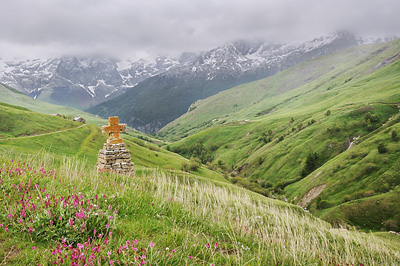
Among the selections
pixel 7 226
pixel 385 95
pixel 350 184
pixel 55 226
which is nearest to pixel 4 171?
pixel 7 226

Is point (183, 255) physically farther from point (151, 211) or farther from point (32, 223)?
point (32, 223)

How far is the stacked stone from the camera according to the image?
19672 millimetres

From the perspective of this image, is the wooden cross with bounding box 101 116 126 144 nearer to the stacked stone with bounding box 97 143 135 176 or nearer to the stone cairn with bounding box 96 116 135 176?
the stone cairn with bounding box 96 116 135 176

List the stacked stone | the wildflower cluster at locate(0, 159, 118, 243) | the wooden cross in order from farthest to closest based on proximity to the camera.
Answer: the wooden cross, the stacked stone, the wildflower cluster at locate(0, 159, 118, 243)

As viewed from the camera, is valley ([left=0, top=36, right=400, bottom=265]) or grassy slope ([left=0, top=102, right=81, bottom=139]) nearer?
valley ([left=0, top=36, right=400, bottom=265])

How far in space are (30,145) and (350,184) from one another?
116m

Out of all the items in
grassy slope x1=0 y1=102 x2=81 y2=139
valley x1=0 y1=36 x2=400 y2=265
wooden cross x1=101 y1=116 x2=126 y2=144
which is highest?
grassy slope x1=0 y1=102 x2=81 y2=139

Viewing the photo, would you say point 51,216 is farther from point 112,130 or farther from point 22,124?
point 22,124

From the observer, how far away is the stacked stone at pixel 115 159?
64.5 ft

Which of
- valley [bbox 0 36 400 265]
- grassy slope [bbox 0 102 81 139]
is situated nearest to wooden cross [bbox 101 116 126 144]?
valley [bbox 0 36 400 265]

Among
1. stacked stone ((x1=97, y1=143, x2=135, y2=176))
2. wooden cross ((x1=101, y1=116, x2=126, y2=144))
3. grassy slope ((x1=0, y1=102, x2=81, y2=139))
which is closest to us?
stacked stone ((x1=97, y1=143, x2=135, y2=176))

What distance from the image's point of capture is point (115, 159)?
20.0 meters

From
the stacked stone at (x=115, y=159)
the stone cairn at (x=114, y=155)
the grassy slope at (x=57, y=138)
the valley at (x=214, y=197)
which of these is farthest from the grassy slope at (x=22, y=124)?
the stacked stone at (x=115, y=159)

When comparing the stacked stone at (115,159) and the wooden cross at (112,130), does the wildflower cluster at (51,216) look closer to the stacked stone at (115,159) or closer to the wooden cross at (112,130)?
the stacked stone at (115,159)
